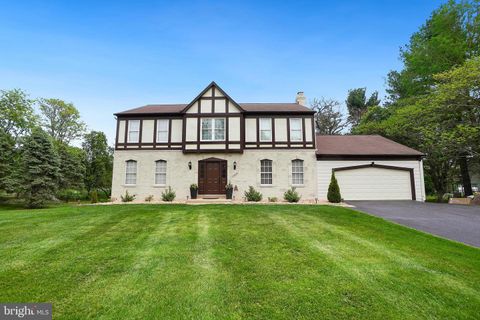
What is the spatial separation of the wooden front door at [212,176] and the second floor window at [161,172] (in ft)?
8.76

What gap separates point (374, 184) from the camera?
1585 centimetres

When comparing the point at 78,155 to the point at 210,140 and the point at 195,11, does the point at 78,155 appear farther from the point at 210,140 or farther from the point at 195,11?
the point at 195,11

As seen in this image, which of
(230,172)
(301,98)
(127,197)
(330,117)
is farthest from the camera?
(330,117)

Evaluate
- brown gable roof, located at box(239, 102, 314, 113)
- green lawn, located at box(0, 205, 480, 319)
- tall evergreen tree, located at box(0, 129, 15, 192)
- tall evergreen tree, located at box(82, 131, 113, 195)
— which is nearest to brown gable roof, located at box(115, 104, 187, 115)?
brown gable roof, located at box(239, 102, 314, 113)

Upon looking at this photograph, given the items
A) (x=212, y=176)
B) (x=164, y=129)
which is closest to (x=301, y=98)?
(x=212, y=176)

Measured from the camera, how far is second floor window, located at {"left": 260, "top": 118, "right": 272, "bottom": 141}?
16.4 m

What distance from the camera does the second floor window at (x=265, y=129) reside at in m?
16.4

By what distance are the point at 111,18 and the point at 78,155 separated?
54.7 ft

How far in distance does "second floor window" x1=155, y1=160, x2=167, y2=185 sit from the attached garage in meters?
11.3

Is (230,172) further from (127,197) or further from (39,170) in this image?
(39,170)

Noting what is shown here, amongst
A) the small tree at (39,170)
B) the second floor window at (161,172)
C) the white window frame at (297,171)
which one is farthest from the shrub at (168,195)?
the small tree at (39,170)

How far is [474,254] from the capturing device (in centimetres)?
519

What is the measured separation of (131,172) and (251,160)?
9036 millimetres

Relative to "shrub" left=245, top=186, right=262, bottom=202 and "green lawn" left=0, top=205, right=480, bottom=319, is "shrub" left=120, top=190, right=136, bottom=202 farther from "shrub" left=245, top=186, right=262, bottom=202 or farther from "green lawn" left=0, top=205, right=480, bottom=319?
"green lawn" left=0, top=205, right=480, bottom=319
